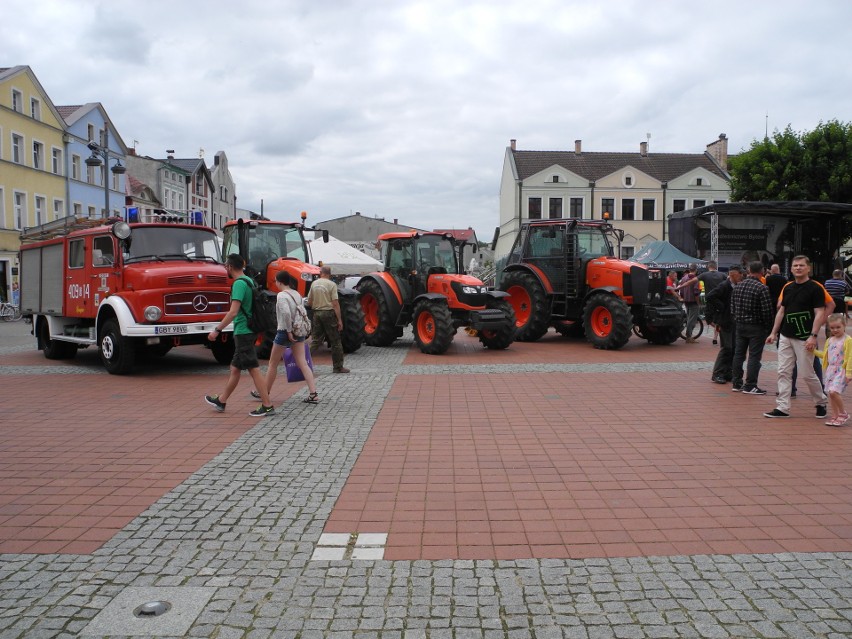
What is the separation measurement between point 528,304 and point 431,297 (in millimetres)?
3432

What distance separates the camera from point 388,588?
3684 mm

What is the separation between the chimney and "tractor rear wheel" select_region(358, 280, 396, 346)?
2139 inches

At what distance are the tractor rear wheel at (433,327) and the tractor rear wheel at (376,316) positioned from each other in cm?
86

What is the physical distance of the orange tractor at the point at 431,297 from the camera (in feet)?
46.5

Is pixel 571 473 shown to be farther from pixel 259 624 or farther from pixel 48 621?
pixel 48 621

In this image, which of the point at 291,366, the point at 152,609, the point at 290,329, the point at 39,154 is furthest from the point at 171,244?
the point at 39,154

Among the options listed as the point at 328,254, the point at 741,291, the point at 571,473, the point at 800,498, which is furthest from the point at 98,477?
the point at 328,254

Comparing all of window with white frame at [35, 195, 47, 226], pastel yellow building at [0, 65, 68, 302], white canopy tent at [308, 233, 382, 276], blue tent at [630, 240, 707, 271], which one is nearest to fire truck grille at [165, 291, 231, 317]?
white canopy tent at [308, 233, 382, 276]

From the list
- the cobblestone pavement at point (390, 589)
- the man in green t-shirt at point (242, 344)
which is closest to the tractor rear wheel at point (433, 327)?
the man in green t-shirt at point (242, 344)

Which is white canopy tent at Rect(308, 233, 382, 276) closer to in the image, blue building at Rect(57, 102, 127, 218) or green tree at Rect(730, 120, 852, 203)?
blue building at Rect(57, 102, 127, 218)

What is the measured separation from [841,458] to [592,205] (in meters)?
54.3

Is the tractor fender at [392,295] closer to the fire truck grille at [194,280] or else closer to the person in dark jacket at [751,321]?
the fire truck grille at [194,280]

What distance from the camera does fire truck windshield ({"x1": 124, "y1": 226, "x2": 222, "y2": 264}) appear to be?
39.5ft

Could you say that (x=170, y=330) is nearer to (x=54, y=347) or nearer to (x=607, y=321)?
(x=54, y=347)
